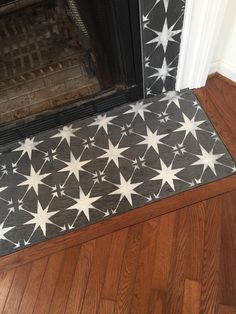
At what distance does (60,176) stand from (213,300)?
0.74 metres

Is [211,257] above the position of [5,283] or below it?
above

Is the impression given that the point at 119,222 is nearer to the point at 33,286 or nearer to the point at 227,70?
the point at 33,286

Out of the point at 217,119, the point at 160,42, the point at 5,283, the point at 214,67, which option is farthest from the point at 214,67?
the point at 5,283

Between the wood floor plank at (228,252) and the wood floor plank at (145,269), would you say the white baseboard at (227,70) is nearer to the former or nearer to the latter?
the wood floor plank at (228,252)

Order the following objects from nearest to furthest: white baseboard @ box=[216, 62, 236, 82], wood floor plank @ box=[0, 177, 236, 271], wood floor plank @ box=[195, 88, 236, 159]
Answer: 1. wood floor plank @ box=[0, 177, 236, 271]
2. wood floor plank @ box=[195, 88, 236, 159]
3. white baseboard @ box=[216, 62, 236, 82]

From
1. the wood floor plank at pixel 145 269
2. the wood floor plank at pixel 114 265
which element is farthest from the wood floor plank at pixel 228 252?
the wood floor plank at pixel 114 265

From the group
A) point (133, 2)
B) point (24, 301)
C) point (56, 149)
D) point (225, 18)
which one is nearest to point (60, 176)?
point (56, 149)

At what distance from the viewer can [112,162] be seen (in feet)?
4.01

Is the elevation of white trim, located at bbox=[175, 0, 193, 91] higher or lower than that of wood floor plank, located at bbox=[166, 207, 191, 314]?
higher

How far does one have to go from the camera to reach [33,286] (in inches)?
40.3

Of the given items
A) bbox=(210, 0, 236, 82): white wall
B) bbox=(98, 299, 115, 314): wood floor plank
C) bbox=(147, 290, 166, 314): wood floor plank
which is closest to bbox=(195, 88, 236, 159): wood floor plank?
bbox=(210, 0, 236, 82): white wall

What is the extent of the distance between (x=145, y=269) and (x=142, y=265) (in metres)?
0.02

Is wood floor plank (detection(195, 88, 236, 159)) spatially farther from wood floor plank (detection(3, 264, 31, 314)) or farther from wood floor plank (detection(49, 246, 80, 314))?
wood floor plank (detection(3, 264, 31, 314))

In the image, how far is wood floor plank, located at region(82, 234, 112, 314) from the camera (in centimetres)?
98
